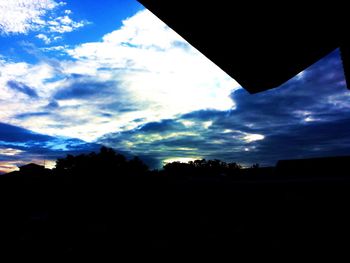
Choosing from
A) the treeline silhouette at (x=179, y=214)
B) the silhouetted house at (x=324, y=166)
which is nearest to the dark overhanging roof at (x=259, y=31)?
the treeline silhouette at (x=179, y=214)

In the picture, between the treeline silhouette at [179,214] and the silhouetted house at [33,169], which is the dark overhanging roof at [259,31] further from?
the silhouetted house at [33,169]

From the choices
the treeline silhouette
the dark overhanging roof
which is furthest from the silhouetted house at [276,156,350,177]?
the dark overhanging roof

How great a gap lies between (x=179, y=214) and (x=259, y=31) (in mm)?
9936

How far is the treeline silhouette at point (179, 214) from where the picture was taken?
5.93 meters

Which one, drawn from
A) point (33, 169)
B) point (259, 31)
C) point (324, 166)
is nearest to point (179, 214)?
point (259, 31)

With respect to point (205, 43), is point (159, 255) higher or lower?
lower

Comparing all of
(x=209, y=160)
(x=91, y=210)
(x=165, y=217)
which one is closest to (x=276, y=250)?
(x=165, y=217)

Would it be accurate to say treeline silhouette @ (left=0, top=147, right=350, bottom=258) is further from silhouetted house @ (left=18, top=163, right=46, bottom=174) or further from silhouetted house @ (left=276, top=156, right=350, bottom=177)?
silhouetted house @ (left=18, top=163, right=46, bottom=174)

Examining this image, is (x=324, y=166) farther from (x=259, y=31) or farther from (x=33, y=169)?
(x=33, y=169)

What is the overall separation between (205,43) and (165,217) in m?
10.3

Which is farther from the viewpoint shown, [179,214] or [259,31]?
[179,214]

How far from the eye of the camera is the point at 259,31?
0.94 meters

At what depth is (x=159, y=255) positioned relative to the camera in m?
7.20

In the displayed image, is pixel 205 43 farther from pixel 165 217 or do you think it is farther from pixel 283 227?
pixel 165 217
